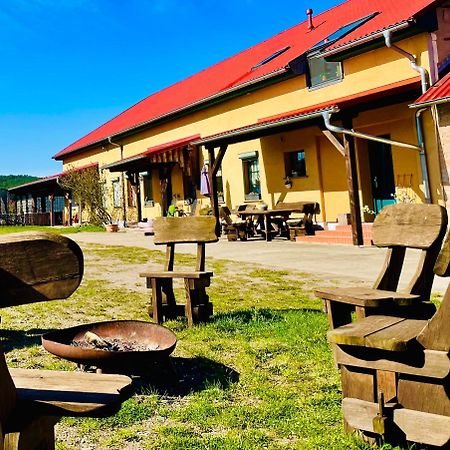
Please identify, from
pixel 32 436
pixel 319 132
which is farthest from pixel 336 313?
pixel 319 132

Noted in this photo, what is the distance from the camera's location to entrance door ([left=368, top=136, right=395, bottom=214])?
13.2 m

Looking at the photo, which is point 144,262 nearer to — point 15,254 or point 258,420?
point 258,420

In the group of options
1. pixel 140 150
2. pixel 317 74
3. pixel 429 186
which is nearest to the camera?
pixel 429 186

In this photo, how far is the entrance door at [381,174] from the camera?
1324 centimetres

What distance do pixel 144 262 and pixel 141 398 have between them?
285 inches

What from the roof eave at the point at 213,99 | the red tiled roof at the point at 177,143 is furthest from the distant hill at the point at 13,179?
the red tiled roof at the point at 177,143

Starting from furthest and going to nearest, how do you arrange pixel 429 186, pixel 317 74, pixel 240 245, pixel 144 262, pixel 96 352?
pixel 317 74 → pixel 240 245 → pixel 429 186 → pixel 144 262 → pixel 96 352

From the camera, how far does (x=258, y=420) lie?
2.68 meters

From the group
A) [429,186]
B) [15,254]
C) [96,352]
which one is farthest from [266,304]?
[429,186]

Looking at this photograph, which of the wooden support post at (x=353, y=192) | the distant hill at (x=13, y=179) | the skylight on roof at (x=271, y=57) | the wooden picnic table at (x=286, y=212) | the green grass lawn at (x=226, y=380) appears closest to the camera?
the green grass lawn at (x=226, y=380)

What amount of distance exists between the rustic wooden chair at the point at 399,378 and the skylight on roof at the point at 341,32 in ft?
42.8

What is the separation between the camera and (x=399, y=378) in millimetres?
2182

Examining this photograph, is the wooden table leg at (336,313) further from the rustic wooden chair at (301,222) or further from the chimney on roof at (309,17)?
the chimney on roof at (309,17)

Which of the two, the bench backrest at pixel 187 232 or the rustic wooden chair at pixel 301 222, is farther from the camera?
the rustic wooden chair at pixel 301 222
